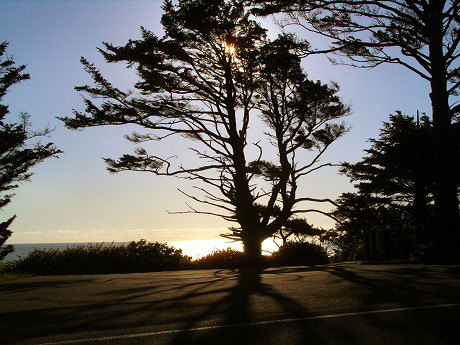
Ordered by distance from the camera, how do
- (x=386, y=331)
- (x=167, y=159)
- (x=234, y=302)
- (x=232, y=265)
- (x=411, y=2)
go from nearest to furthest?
(x=386, y=331), (x=234, y=302), (x=411, y=2), (x=232, y=265), (x=167, y=159)

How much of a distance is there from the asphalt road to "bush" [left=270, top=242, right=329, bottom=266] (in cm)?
1122

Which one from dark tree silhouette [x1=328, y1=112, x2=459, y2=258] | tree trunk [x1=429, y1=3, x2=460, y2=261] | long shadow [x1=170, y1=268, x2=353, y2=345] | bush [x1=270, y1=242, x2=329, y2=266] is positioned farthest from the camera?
dark tree silhouette [x1=328, y1=112, x2=459, y2=258]

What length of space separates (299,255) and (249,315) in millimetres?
14313

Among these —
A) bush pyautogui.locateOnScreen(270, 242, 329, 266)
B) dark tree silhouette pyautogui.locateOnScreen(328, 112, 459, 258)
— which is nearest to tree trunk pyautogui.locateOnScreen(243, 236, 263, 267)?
bush pyautogui.locateOnScreen(270, 242, 329, 266)

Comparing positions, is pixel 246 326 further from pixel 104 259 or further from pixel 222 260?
pixel 222 260

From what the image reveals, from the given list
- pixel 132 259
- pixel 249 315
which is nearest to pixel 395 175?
pixel 132 259

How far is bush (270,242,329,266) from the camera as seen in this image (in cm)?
1783

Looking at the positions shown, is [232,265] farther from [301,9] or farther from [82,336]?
[82,336]

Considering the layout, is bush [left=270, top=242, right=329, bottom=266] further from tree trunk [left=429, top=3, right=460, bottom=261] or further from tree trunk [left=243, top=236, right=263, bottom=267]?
tree trunk [left=429, top=3, right=460, bottom=261]

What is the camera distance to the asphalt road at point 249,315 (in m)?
3.75

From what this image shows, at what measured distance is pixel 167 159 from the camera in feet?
60.6

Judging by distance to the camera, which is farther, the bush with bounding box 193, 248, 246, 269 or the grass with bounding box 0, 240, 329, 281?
the bush with bounding box 193, 248, 246, 269

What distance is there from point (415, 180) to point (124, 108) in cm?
2143

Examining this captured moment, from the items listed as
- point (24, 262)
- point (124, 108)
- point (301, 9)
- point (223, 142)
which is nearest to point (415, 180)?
point (223, 142)
